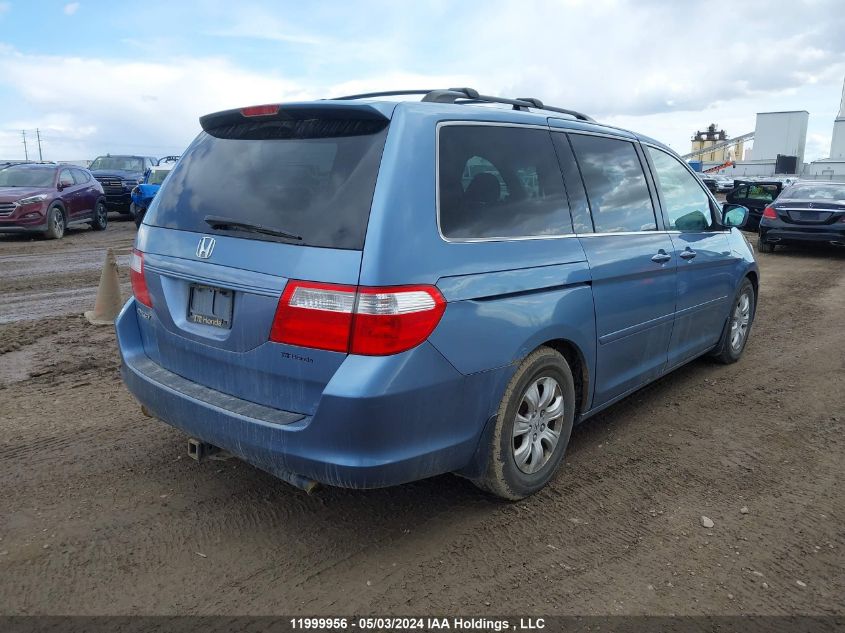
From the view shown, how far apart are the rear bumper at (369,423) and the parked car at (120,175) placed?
20.2 m

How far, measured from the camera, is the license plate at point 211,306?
287cm

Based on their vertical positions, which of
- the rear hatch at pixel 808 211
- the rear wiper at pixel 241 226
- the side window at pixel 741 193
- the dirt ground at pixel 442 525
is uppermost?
the rear wiper at pixel 241 226

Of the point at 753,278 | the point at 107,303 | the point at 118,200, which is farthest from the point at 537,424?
the point at 118,200

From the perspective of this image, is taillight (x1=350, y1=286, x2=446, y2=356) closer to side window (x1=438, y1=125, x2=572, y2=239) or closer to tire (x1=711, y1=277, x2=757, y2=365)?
side window (x1=438, y1=125, x2=572, y2=239)

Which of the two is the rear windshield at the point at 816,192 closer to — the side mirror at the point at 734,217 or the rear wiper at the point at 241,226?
the side mirror at the point at 734,217

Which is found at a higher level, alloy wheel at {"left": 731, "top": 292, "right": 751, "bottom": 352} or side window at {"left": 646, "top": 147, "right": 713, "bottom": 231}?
side window at {"left": 646, "top": 147, "right": 713, "bottom": 231}

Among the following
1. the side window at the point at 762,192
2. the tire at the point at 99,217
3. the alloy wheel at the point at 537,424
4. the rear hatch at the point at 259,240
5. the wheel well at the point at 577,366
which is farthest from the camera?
the tire at the point at 99,217

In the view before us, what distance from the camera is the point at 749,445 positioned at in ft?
13.6

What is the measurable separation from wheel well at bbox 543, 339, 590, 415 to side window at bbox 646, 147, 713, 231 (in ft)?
4.79

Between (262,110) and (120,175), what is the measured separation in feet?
68.4

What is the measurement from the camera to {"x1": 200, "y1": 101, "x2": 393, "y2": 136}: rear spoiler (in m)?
2.82

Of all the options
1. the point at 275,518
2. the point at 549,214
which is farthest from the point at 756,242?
the point at 275,518

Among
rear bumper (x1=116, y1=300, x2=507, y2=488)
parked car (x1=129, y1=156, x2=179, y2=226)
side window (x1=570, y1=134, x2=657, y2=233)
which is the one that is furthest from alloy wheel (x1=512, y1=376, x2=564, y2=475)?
parked car (x1=129, y1=156, x2=179, y2=226)

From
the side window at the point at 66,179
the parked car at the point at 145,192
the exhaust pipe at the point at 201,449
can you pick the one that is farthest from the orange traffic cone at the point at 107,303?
the parked car at the point at 145,192
